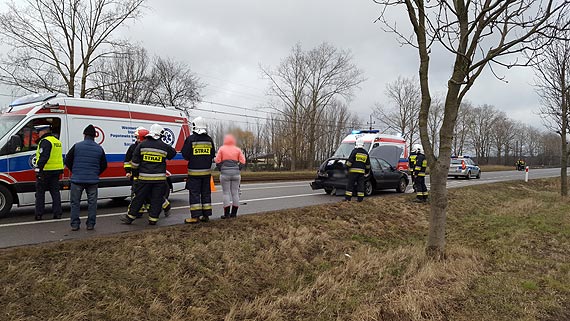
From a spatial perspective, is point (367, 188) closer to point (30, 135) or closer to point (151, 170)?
point (151, 170)

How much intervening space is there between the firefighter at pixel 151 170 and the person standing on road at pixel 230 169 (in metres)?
0.98

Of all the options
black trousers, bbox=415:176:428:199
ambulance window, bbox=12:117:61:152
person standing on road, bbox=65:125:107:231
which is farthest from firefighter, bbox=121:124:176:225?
black trousers, bbox=415:176:428:199

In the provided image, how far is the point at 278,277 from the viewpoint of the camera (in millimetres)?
5562

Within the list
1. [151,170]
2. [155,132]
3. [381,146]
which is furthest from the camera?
[381,146]

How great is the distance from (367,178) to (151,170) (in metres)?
8.02

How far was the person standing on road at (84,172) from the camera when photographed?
19.3 ft

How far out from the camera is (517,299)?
14.6 feet

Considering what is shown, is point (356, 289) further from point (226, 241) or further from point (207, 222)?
point (207, 222)

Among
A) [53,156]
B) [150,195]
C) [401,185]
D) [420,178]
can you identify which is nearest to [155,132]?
[150,195]

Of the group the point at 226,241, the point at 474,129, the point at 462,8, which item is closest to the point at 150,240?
the point at 226,241

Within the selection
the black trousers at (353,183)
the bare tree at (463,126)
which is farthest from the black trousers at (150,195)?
the bare tree at (463,126)

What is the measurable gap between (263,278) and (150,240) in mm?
1807

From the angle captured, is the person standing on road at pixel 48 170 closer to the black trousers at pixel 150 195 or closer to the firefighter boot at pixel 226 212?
the black trousers at pixel 150 195

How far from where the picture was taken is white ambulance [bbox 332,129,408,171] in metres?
17.5
